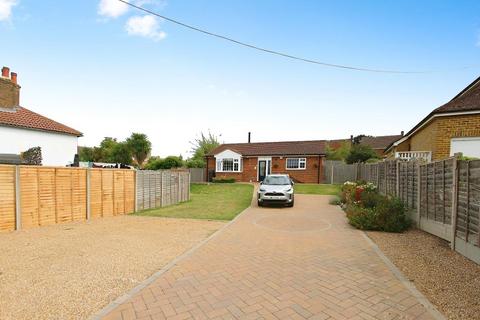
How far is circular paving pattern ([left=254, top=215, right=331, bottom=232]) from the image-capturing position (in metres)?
8.38

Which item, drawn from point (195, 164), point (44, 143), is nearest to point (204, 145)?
point (195, 164)

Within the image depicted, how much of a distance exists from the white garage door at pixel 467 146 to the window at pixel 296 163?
17.2 meters

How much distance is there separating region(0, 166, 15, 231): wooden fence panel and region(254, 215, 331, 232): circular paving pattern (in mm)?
7354

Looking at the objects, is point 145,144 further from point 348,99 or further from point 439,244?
point 439,244

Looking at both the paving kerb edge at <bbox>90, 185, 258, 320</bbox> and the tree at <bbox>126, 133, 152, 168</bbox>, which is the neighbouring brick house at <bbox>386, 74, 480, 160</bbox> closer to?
the paving kerb edge at <bbox>90, 185, 258, 320</bbox>

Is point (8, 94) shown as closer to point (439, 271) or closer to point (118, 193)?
point (118, 193)

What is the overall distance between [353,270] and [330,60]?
30.7 feet

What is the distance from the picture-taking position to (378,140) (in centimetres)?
5094

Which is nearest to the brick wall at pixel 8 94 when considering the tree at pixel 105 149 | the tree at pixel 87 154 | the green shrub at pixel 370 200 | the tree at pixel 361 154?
the green shrub at pixel 370 200

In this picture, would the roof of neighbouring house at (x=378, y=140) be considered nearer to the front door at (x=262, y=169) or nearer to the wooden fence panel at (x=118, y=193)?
the front door at (x=262, y=169)

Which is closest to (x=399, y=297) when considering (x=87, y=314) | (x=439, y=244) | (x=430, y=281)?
(x=430, y=281)

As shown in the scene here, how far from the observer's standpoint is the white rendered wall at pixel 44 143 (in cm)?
1714

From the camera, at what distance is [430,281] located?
4180 millimetres

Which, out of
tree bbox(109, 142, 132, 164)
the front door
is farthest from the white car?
tree bbox(109, 142, 132, 164)
